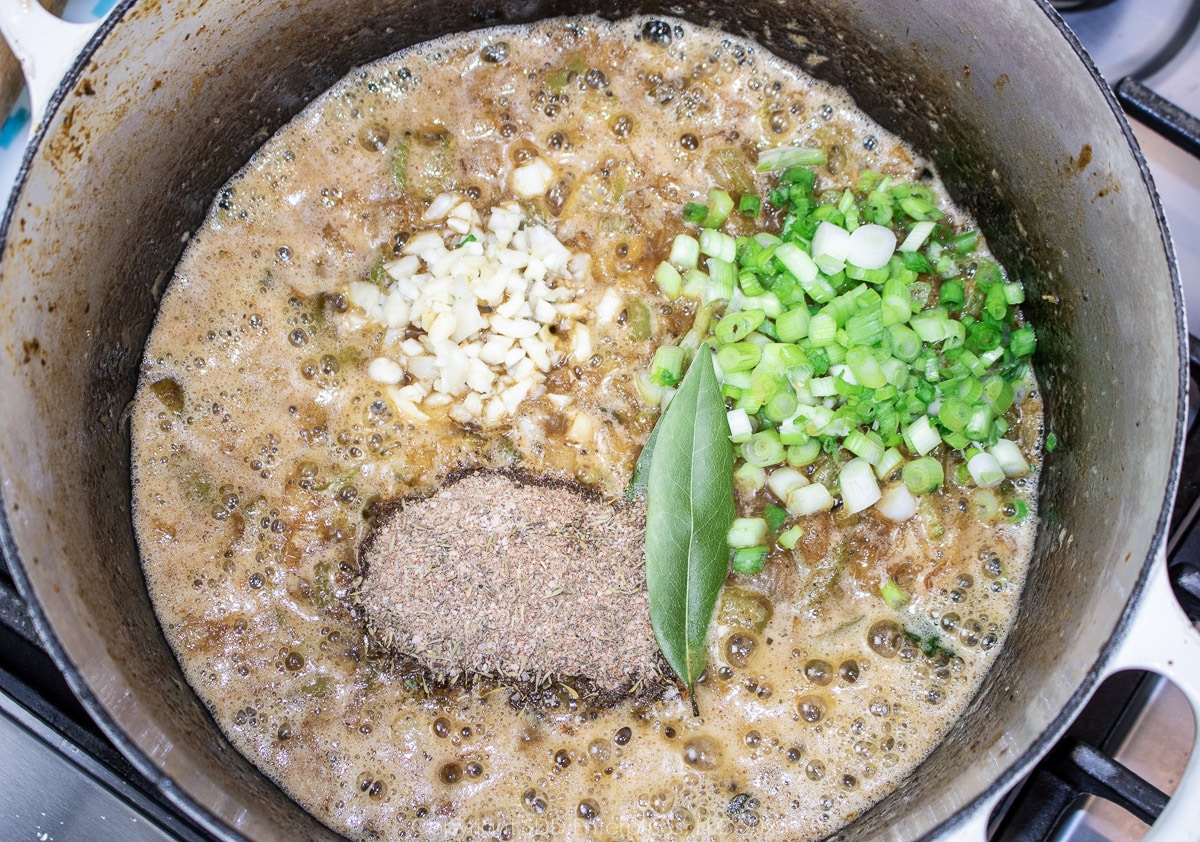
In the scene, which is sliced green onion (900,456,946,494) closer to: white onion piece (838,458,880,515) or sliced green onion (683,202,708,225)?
white onion piece (838,458,880,515)

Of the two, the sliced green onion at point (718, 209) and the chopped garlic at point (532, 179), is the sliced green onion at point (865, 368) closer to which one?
the sliced green onion at point (718, 209)

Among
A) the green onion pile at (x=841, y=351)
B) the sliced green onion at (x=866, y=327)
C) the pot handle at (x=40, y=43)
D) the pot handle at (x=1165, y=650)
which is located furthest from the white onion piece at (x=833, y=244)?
the pot handle at (x=40, y=43)

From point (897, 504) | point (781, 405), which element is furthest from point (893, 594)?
point (781, 405)

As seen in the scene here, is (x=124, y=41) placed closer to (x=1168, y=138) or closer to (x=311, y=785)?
(x=311, y=785)

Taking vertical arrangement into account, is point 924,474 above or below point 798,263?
below

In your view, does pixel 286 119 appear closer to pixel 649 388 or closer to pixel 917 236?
pixel 649 388

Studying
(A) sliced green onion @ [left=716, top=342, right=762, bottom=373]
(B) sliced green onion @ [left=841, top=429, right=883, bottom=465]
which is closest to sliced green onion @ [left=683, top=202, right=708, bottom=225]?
(A) sliced green onion @ [left=716, top=342, right=762, bottom=373]
